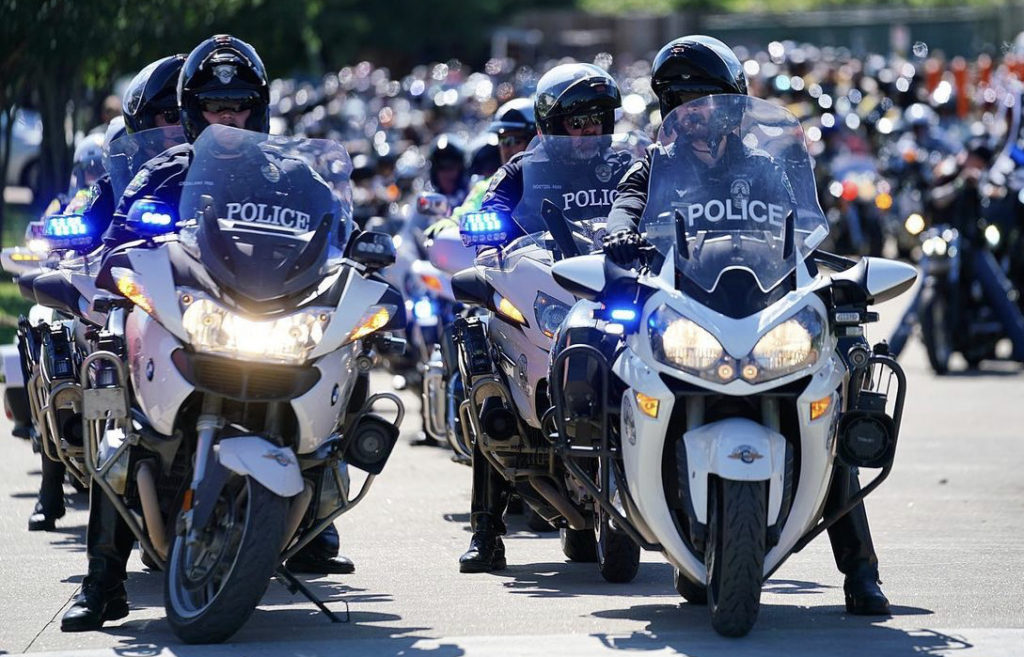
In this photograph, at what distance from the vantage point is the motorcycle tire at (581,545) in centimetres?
836

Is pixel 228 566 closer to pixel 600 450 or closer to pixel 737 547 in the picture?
pixel 600 450

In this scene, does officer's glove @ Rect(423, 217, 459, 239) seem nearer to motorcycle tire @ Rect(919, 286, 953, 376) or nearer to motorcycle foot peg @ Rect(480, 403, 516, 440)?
motorcycle foot peg @ Rect(480, 403, 516, 440)

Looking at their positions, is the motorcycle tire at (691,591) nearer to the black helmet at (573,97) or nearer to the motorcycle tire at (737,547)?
the motorcycle tire at (737,547)

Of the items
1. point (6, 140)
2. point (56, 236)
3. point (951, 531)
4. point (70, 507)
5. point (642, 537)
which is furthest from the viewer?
point (6, 140)

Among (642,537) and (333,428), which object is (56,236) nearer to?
(333,428)

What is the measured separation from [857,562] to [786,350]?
1.15m

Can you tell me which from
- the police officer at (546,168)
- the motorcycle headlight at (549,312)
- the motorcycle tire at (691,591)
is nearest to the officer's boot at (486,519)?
the police officer at (546,168)

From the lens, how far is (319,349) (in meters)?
6.45

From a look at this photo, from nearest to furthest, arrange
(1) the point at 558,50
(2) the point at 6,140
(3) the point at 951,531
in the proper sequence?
(3) the point at 951,531 → (2) the point at 6,140 → (1) the point at 558,50

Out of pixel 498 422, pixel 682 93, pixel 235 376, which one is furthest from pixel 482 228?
pixel 235 376

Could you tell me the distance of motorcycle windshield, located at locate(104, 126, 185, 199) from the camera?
834 cm

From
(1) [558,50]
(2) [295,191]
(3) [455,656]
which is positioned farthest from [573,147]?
(1) [558,50]

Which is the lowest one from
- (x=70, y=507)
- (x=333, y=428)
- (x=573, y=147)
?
(x=70, y=507)

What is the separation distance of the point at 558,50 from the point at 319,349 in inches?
2058
